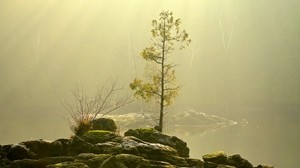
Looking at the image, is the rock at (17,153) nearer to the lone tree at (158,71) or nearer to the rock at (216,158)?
the rock at (216,158)

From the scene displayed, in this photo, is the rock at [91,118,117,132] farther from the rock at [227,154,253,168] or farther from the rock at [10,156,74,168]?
the rock at [227,154,253,168]

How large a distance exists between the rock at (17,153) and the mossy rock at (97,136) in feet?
8.93

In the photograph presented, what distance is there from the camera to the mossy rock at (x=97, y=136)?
17578mm

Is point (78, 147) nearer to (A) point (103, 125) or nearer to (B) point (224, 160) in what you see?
(A) point (103, 125)

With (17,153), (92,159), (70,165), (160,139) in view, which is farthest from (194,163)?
(17,153)

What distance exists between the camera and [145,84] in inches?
1291

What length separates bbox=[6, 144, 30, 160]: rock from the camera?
1549 cm

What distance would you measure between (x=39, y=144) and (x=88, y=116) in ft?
11.0

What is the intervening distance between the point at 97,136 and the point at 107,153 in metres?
1.99

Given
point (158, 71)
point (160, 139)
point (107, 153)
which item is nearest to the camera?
point (107, 153)

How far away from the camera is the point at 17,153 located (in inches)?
614

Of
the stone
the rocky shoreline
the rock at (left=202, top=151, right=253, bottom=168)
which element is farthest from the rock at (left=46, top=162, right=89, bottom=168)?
the rock at (left=202, top=151, right=253, bottom=168)

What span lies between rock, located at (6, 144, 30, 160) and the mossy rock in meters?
2.72

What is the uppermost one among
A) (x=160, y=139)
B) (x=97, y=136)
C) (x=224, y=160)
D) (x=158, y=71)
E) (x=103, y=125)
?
(x=158, y=71)
